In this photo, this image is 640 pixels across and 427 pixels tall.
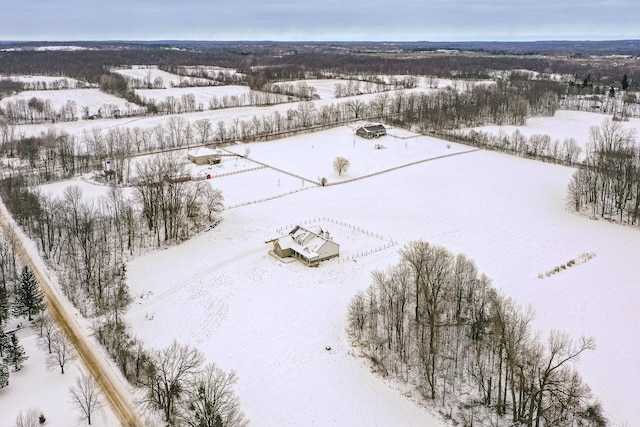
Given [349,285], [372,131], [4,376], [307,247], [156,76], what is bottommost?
[4,376]

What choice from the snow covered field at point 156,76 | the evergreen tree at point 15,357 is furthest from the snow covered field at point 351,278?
the snow covered field at point 156,76

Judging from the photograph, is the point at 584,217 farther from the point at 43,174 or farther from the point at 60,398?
the point at 43,174

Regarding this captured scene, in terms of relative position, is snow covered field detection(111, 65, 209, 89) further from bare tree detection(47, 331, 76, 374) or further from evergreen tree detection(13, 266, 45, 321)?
bare tree detection(47, 331, 76, 374)

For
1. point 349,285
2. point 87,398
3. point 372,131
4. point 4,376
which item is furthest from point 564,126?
point 4,376

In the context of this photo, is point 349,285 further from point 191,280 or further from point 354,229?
point 191,280

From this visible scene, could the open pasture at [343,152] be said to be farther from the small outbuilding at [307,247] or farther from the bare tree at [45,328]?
the bare tree at [45,328]

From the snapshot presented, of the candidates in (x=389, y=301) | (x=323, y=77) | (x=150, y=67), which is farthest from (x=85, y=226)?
(x=150, y=67)
